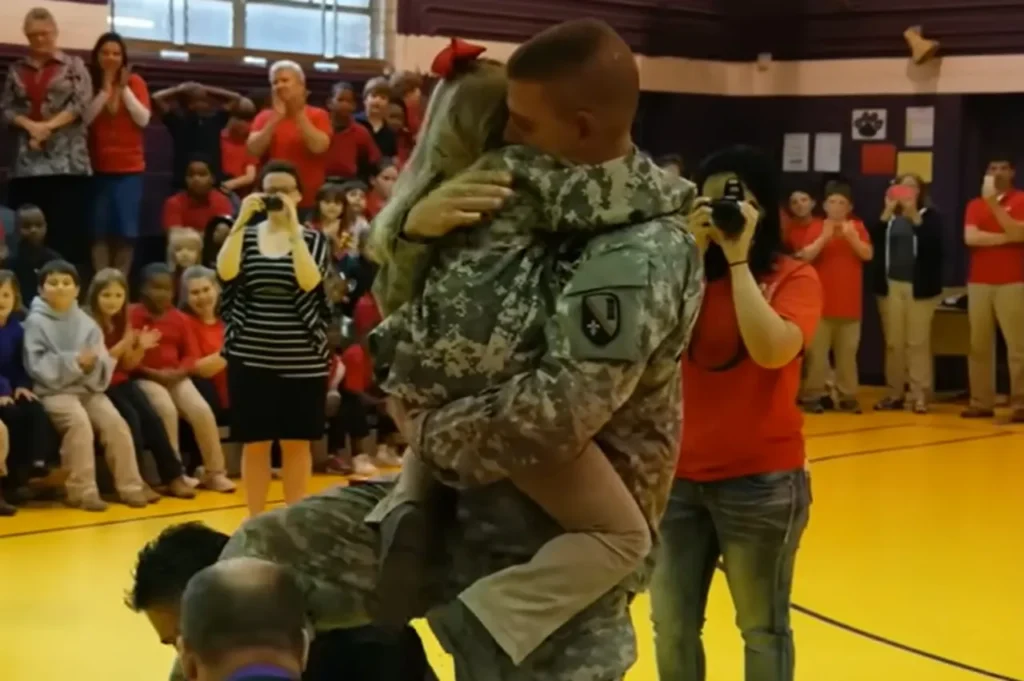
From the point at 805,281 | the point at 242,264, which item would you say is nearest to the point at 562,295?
the point at 805,281

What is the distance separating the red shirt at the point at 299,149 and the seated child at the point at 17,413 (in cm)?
207

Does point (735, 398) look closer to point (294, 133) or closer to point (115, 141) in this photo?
point (294, 133)

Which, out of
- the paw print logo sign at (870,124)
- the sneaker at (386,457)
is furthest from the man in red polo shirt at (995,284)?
the sneaker at (386,457)

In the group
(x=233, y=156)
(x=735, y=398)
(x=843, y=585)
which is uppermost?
(x=233, y=156)

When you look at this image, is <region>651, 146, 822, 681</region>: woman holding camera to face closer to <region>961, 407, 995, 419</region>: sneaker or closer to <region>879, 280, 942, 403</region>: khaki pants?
<region>961, 407, 995, 419</region>: sneaker

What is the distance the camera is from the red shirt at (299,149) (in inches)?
380

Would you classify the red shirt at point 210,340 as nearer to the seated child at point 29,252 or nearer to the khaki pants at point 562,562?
the seated child at point 29,252

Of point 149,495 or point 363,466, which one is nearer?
point 149,495

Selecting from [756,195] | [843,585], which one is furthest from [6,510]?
[756,195]

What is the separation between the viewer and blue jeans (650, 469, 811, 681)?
373 centimetres

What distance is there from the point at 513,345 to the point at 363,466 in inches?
270

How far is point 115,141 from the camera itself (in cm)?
952

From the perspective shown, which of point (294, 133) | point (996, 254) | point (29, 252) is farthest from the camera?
point (996, 254)

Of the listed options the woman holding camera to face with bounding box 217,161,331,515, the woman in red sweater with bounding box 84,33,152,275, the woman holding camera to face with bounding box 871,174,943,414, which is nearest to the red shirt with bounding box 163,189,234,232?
the woman in red sweater with bounding box 84,33,152,275
